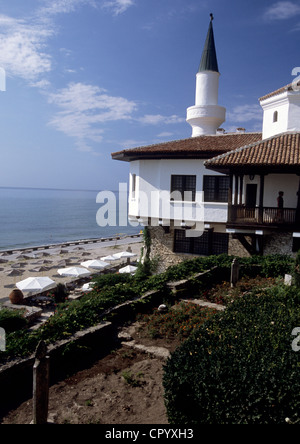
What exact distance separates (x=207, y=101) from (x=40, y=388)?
24152mm

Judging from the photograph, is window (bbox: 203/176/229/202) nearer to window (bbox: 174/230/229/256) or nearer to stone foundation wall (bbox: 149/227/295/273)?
window (bbox: 174/230/229/256)

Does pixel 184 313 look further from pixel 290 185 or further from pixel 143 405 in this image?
pixel 290 185

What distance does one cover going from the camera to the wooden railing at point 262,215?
1596cm

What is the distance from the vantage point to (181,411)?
5.23 metres

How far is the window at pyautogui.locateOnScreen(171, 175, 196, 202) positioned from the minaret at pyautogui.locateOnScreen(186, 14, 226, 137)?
7.13m

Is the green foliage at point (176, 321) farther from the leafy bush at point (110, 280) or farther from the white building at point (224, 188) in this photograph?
the white building at point (224, 188)

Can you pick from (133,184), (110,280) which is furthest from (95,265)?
(110,280)

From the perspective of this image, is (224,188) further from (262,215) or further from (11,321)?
(11,321)

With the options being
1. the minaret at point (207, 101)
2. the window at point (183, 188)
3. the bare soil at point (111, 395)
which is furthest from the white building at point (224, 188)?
the bare soil at point (111, 395)

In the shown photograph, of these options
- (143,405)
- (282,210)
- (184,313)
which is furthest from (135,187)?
(143,405)

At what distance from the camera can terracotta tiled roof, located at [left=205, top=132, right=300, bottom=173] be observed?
A: 49.6 feet

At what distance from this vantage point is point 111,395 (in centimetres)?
659

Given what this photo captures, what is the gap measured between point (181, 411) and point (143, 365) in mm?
2604

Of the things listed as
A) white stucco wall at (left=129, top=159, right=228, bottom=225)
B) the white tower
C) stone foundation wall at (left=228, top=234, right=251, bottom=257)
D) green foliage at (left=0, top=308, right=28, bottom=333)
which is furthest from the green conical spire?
green foliage at (left=0, top=308, right=28, bottom=333)
